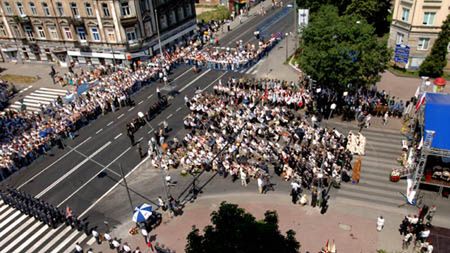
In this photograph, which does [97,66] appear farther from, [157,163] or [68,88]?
[157,163]

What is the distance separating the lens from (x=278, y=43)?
2781 inches

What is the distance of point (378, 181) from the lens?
34.2m

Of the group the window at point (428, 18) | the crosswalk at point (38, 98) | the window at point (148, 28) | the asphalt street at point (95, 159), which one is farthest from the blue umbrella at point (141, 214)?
the window at point (428, 18)

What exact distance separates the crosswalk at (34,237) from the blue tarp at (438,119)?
2823cm

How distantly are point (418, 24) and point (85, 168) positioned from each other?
1740 inches

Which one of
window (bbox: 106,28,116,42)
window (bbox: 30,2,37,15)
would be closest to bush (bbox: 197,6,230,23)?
window (bbox: 106,28,116,42)

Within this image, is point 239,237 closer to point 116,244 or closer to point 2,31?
point 116,244

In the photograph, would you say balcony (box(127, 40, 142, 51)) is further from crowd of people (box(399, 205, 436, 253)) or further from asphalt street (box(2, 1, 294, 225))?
crowd of people (box(399, 205, 436, 253))

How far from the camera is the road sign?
51.9 meters

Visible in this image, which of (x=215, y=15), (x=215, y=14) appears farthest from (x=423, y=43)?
(x=215, y=14)

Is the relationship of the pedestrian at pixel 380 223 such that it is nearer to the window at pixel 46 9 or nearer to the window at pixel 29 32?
the window at pixel 46 9

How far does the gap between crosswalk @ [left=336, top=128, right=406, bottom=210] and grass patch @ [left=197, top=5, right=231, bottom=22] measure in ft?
183

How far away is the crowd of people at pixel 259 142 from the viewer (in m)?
35.1

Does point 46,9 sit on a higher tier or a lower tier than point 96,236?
higher
